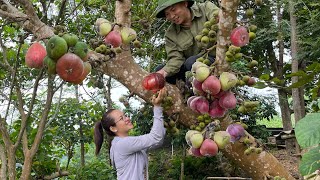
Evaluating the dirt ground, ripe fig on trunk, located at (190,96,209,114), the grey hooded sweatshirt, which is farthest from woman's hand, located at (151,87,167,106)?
the dirt ground

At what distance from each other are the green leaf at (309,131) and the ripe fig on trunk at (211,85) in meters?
0.51

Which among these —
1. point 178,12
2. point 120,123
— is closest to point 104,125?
point 120,123

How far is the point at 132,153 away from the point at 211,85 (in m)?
0.81

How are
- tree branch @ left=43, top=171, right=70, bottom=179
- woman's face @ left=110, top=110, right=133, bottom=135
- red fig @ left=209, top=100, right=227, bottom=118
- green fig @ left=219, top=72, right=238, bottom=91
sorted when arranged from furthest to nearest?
1. tree branch @ left=43, top=171, right=70, bottom=179
2. woman's face @ left=110, top=110, right=133, bottom=135
3. red fig @ left=209, top=100, right=227, bottom=118
4. green fig @ left=219, top=72, right=238, bottom=91

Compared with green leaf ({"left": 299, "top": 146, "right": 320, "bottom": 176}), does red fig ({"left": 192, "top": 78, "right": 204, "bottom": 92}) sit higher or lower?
higher

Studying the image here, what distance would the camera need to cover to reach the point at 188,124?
6.97 ft

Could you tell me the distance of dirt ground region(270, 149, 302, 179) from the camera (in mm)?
4643

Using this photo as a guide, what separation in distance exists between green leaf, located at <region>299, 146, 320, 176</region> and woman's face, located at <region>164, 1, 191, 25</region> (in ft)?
3.57

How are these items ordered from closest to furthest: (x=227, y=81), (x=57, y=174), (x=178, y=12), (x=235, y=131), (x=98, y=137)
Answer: (x=227, y=81) → (x=235, y=131) → (x=178, y=12) → (x=98, y=137) → (x=57, y=174)

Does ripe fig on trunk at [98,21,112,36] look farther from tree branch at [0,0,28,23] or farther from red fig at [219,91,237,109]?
red fig at [219,91,237,109]

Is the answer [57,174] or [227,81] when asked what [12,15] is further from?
[57,174]

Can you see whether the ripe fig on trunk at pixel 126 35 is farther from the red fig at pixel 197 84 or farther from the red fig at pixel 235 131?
the red fig at pixel 235 131

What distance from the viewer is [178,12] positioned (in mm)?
2143

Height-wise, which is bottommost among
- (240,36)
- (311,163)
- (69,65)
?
(311,163)
